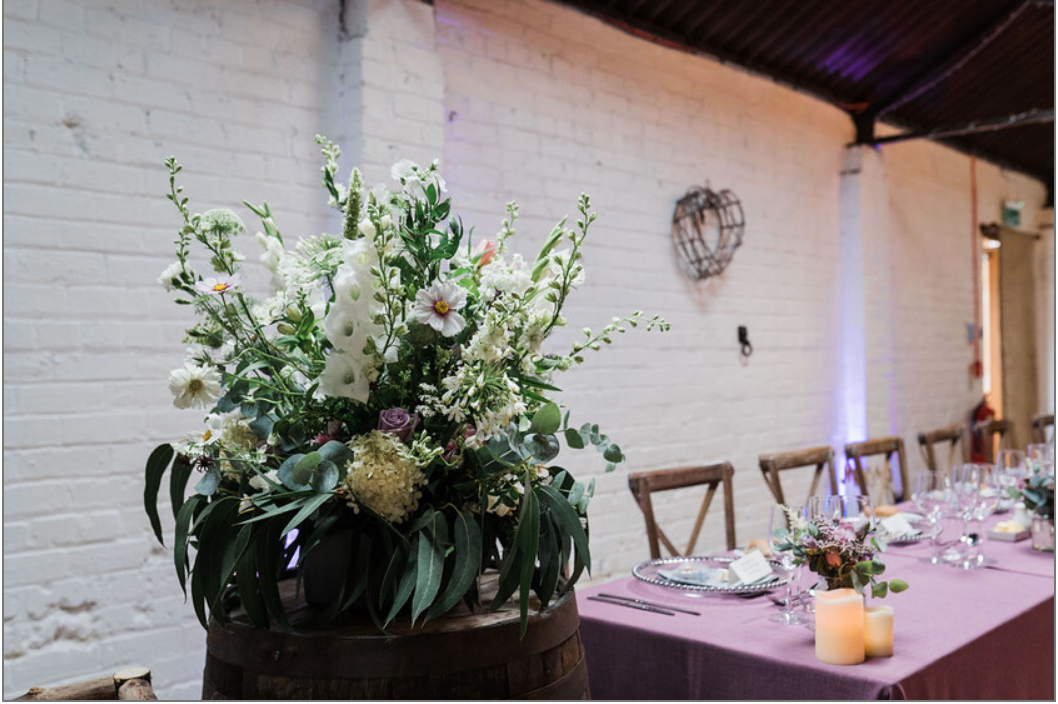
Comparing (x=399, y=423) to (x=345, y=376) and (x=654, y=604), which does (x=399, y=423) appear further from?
(x=654, y=604)

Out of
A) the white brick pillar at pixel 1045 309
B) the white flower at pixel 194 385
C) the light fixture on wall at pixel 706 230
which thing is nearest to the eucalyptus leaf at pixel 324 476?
the white flower at pixel 194 385

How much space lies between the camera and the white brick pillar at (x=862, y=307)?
560 centimetres

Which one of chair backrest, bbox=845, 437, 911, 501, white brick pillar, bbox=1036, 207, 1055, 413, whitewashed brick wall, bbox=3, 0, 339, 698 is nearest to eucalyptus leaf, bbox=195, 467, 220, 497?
whitewashed brick wall, bbox=3, 0, 339, 698

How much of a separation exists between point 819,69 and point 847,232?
93cm

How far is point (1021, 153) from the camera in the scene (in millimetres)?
7543

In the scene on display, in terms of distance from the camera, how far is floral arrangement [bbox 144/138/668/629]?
128 cm

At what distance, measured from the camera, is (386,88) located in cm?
321

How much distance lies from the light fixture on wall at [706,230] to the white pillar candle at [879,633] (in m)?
2.81

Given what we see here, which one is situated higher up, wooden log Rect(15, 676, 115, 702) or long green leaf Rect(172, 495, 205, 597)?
long green leaf Rect(172, 495, 205, 597)

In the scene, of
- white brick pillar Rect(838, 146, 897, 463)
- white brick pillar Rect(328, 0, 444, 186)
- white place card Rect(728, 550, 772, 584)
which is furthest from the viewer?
white brick pillar Rect(838, 146, 897, 463)

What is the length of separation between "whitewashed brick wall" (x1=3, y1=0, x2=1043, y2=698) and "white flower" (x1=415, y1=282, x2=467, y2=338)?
5.44 feet

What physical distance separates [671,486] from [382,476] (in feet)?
6.07

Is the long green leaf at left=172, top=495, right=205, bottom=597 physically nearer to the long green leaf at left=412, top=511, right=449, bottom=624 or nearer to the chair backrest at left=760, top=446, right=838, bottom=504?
the long green leaf at left=412, top=511, right=449, bottom=624

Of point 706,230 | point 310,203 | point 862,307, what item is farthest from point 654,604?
point 862,307
